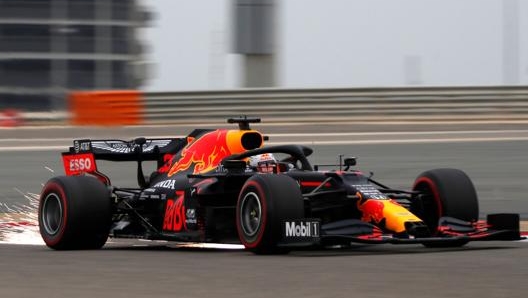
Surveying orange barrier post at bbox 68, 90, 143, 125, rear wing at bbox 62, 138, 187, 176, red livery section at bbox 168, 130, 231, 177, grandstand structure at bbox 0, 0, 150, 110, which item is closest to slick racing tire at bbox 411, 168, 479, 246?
red livery section at bbox 168, 130, 231, 177

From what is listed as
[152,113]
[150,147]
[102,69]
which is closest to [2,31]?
[102,69]

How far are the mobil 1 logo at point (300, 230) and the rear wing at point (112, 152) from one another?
2999mm

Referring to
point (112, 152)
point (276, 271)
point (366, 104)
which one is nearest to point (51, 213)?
point (112, 152)

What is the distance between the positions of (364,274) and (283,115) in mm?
16155

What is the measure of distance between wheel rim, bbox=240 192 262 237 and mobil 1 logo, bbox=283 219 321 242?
333mm

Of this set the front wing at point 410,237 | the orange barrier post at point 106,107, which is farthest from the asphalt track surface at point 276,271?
the orange barrier post at point 106,107

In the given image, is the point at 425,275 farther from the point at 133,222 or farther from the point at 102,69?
the point at 102,69

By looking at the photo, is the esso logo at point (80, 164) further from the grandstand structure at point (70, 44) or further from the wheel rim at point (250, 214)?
the grandstand structure at point (70, 44)

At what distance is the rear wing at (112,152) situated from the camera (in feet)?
38.0

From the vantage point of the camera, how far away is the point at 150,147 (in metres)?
11.8

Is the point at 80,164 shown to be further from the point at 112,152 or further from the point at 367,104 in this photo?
the point at 367,104

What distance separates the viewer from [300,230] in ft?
29.4

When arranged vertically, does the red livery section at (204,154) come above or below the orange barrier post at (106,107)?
below

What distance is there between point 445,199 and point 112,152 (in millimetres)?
3365
